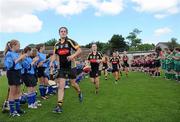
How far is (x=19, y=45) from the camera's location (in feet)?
34.4

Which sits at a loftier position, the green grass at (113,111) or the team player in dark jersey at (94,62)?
the team player in dark jersey at (94,62)

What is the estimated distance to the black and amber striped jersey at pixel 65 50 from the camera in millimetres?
11234

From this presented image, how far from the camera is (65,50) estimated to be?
11.2 meters

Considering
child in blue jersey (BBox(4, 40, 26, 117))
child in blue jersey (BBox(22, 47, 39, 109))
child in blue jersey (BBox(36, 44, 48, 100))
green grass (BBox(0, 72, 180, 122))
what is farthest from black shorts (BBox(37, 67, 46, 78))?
child in blue jersey (BBox(4, 40, 26, 117))

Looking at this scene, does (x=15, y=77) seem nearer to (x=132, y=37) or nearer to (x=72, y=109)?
(x=72, y=109)

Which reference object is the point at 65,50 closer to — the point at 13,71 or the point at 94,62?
the point at 13,71

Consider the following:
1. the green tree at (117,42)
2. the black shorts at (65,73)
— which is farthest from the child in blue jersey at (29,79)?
the green tree at (117,42)

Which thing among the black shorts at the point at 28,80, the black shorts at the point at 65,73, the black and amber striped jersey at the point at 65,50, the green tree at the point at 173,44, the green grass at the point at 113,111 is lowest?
the green grass at the point at 113,111

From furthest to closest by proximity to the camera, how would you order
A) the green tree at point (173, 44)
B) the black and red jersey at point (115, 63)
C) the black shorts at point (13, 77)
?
the green tree at point (173, 44) → the black and red jersey at point (115, 63) → the black shorts at point (13, 77)

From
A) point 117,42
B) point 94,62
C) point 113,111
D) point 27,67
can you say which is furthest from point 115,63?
point 117,42

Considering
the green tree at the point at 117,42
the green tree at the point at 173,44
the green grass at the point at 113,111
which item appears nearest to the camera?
the green grass at the point at 113,111

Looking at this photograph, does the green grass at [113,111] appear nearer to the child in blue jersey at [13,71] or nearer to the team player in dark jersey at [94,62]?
the child in blue jersey at [13,71]

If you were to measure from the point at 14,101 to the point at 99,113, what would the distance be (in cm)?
259

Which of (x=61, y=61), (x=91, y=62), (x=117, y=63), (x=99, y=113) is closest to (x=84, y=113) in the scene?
(x=99, y=113)
